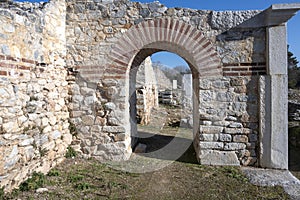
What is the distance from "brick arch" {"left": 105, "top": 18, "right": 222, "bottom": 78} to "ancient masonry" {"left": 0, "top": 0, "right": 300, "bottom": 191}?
0.02 metres

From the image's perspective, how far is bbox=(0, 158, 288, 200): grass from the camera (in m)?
3.08

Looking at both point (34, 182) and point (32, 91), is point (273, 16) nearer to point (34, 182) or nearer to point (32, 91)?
point (32, 91)

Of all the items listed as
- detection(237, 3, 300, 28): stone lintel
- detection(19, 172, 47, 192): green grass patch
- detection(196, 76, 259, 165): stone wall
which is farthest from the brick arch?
detection(19, 172, 47, 192): green grass patch

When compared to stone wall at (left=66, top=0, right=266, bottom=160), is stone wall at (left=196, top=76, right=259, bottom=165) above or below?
below

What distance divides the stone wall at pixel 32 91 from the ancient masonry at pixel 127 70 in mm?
26

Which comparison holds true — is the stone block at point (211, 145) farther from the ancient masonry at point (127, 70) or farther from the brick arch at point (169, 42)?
the brick arch at point (169, 42)

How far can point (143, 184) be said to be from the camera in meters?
3.49

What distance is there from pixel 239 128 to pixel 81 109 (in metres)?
3.04

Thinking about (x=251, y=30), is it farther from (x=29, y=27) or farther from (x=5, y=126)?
(x=5, y=126)

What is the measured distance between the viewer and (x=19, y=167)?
10.3 ft

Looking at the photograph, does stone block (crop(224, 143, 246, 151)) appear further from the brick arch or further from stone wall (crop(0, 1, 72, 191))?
stone wall (crop(0, 1, 72, 191))

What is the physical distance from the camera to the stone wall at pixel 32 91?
2.96 meters

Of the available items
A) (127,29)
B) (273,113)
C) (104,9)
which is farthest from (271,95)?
(104,9)

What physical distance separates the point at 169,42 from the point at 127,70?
3.15 feet
